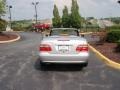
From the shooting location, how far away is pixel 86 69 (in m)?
Result: 13.4

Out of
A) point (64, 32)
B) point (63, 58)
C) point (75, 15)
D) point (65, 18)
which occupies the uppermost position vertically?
point (75, 15)

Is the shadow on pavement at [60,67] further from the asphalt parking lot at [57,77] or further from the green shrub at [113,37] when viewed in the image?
the green shrub at [113,37]

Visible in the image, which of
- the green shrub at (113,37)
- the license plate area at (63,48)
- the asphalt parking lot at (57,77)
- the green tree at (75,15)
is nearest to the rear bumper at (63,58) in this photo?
the license plate area at (63,48)

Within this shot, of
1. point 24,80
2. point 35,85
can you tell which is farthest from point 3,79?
point 35,85

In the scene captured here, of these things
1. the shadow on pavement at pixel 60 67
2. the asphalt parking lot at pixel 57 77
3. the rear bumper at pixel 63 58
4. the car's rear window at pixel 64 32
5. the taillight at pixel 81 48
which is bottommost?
the asphalt parking lot at pixel 57 77

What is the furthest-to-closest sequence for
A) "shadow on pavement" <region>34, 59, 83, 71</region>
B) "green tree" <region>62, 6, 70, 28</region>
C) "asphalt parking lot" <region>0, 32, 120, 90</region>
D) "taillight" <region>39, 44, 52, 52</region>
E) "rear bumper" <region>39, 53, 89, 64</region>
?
1. "green tree" <region>62, 6, 70, 28</region>
2. "shadow on pavement" <region>34, 59, 83, 71</region>
3. "taillight" <region>39, 44, 52, 52</region>
4. "rear bumper" <region>39, 53, 89, 64</region>
5. "asphalt parking lot" <region>0, 32, 120, 90</region>

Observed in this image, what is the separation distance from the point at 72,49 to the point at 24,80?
240 centimetres

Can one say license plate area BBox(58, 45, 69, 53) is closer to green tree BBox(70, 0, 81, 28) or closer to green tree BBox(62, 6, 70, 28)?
green tree BBox(70, 0, 81, 28)

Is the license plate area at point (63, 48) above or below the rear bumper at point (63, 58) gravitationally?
above

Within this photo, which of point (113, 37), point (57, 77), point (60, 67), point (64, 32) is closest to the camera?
point (57, 77)

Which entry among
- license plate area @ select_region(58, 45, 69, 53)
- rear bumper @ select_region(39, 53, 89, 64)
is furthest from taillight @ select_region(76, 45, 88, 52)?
license plate area @ select_region(58, 45, 69, 53)

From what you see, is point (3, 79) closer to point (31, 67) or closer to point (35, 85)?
point (35, 85)

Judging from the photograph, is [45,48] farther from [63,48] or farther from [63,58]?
[63,58]

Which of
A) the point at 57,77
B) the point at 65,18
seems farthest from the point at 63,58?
the point at 65,18
